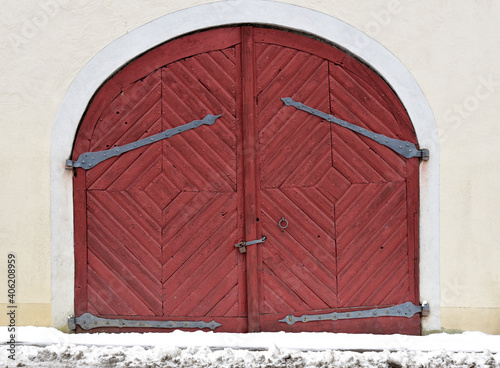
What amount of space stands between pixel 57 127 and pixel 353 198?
2484 millimetres

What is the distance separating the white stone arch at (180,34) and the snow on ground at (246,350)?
303 mm

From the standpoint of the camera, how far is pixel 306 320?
420 cm

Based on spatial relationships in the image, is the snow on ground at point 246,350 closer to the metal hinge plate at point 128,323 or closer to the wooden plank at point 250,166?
the metal hinge plate at point 128,323

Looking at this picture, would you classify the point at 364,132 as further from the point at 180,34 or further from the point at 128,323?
the point at 128,323

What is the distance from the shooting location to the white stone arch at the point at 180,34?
4.10 meters

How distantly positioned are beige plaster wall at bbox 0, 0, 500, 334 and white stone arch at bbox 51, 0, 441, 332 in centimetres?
6

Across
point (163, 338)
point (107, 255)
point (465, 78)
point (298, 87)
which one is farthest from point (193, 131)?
point (465, 78)

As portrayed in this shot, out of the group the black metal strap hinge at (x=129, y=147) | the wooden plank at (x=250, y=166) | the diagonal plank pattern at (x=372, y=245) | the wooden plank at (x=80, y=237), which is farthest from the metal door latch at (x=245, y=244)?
the wooden plank at (x=80, y=237)

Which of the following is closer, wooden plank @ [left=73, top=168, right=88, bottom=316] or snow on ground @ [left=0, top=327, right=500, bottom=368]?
snow on ground @ [left=0, top=327, right=500, bottom=368]

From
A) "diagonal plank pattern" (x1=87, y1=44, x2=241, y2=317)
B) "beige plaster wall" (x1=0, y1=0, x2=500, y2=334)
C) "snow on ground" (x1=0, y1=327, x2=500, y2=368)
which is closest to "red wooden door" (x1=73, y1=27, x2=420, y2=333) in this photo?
"diagonal plank pattern" (x1=87, y1=44, x2=241, y2=317)

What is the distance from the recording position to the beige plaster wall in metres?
4.09

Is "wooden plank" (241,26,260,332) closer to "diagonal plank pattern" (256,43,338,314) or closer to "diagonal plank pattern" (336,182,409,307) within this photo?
"diagonal plank pattern" (256,43,338,314)

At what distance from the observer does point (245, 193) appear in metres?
4.18

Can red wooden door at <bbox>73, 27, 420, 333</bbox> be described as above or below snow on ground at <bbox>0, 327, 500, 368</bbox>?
above
